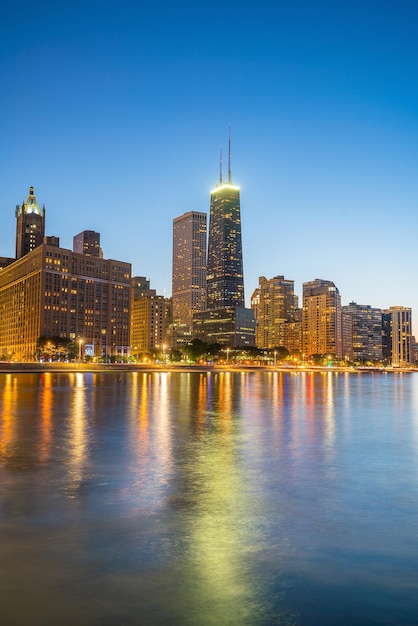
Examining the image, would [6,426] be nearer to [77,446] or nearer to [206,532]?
[77,446]

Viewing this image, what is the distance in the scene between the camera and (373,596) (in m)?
8.06

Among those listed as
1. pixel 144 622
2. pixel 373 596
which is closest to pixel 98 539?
pixel 144 622

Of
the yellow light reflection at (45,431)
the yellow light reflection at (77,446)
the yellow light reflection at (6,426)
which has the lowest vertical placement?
the yellow light reflection at (77,446)

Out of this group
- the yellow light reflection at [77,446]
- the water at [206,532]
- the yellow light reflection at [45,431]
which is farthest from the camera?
the yellow light reflection at [45,431]

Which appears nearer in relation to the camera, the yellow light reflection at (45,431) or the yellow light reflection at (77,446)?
the yellow light reflection at (77,446)

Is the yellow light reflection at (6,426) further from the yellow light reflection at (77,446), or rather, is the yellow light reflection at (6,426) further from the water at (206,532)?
the yellow light reflection at (77,446)

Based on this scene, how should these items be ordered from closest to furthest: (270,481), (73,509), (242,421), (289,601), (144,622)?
(144,622) → (289,601) → (73,509) → (270,481) → (242,421)

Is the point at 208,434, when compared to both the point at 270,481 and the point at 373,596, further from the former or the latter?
the point at 373,596

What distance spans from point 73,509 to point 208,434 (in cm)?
1378

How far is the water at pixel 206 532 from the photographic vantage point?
7633 mm

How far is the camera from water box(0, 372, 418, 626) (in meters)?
7.63

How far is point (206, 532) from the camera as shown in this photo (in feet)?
35.8

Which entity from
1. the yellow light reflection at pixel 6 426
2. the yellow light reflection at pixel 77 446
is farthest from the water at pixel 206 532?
the yellow light reflection at pixel 6 426

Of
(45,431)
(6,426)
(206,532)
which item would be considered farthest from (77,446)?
(206,532)
